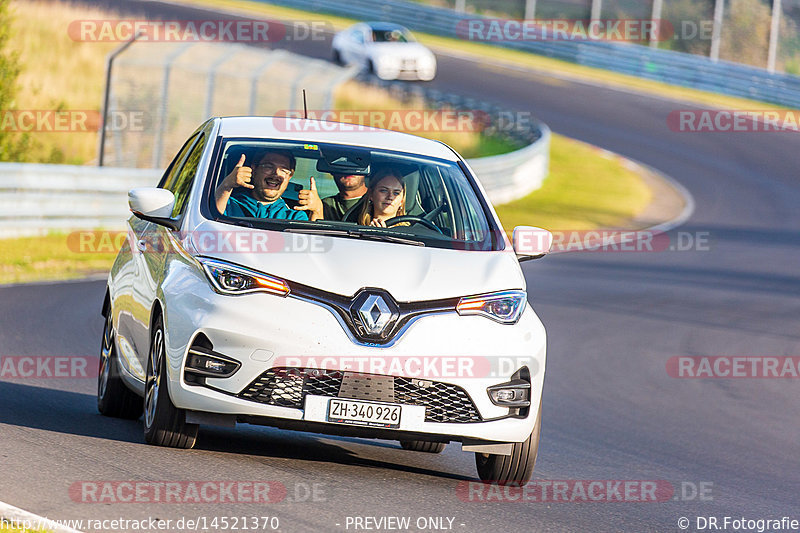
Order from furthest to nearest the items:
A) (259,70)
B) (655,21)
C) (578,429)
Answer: (655,21) → (259,70) → (578,429)

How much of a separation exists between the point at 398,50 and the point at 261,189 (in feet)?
107

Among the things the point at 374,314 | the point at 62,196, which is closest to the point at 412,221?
the point at 374,314

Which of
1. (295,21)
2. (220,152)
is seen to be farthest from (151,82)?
(295,21)

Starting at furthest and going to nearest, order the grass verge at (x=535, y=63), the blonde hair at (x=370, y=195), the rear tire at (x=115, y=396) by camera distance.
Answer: the grass verge at (x=535, y=63) < the rear tire at (x=115, y=396) < the blonde hair at (x=370, y=195)

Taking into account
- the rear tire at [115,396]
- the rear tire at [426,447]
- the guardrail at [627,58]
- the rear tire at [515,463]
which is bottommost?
the guardrail at [627,58]

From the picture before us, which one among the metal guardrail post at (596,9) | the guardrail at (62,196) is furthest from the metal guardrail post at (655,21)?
the guardrail at (62,196)

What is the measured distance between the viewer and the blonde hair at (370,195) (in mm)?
7578

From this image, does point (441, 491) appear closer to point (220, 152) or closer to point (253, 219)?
point (253, 219)

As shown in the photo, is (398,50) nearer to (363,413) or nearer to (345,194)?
(345,194)

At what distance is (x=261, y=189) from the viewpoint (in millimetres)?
7430

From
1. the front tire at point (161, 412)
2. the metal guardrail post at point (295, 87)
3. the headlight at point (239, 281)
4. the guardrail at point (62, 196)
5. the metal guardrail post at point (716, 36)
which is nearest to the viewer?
the headlight at point (239, 281)

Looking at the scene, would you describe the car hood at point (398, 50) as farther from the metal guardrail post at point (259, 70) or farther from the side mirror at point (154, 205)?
the side mirror at point (154, 205)

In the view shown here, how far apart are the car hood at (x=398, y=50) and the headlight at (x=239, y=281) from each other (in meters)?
33.2

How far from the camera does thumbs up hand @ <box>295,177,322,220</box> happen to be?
7.47 metres
